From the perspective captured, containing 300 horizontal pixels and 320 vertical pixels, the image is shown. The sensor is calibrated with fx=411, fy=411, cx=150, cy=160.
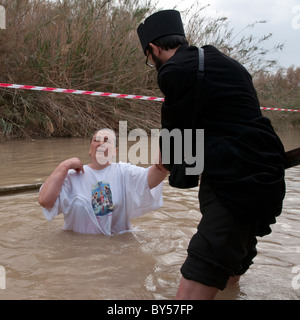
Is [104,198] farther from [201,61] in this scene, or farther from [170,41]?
[201,61]

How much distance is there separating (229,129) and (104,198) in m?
1.60

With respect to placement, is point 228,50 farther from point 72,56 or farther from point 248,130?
point 248,130

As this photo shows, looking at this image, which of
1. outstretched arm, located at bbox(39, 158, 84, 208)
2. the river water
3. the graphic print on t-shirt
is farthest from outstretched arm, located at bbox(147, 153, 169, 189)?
outstretched arm, located at bbox(39, 158, 84, 208)

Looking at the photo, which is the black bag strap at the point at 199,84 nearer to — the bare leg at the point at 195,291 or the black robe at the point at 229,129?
the black robe at the point at 229,129

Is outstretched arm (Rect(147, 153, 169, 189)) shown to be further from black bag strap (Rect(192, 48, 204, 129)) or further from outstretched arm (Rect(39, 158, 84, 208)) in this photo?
black bag strap (Rect(192, 48, 204, 129))

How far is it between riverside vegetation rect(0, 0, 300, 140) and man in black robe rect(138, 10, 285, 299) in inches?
280

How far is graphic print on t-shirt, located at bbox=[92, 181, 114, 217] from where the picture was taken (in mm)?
3207

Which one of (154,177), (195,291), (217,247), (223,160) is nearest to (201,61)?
(223,160)

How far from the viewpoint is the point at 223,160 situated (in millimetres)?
1844

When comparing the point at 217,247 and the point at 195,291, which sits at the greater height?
the point at 217,247

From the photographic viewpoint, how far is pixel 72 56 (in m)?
9.32

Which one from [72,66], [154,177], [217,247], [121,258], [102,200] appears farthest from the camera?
[72,66]
